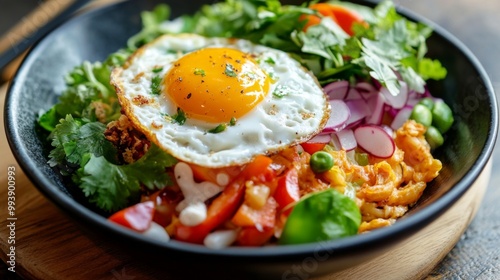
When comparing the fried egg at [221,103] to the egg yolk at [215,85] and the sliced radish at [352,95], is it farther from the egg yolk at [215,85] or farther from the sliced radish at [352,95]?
the sliced radish at [352,95]

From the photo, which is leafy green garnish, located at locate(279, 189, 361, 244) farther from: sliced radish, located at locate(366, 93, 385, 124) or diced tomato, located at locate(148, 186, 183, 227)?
sliced radish, located at locate(366, 93, 385, 124)

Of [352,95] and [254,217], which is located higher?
[254,217]

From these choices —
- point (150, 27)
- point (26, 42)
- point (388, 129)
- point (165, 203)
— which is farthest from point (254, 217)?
point (26, 42)

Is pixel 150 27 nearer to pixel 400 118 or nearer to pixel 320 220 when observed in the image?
pixel 400 118

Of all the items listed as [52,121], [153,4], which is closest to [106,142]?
[52,121]

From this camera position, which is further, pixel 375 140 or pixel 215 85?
pixel 375 140

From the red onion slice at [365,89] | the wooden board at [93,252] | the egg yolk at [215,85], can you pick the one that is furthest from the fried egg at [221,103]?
the wooden board at [93,252]

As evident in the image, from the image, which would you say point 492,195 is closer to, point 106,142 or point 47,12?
point 106,142
